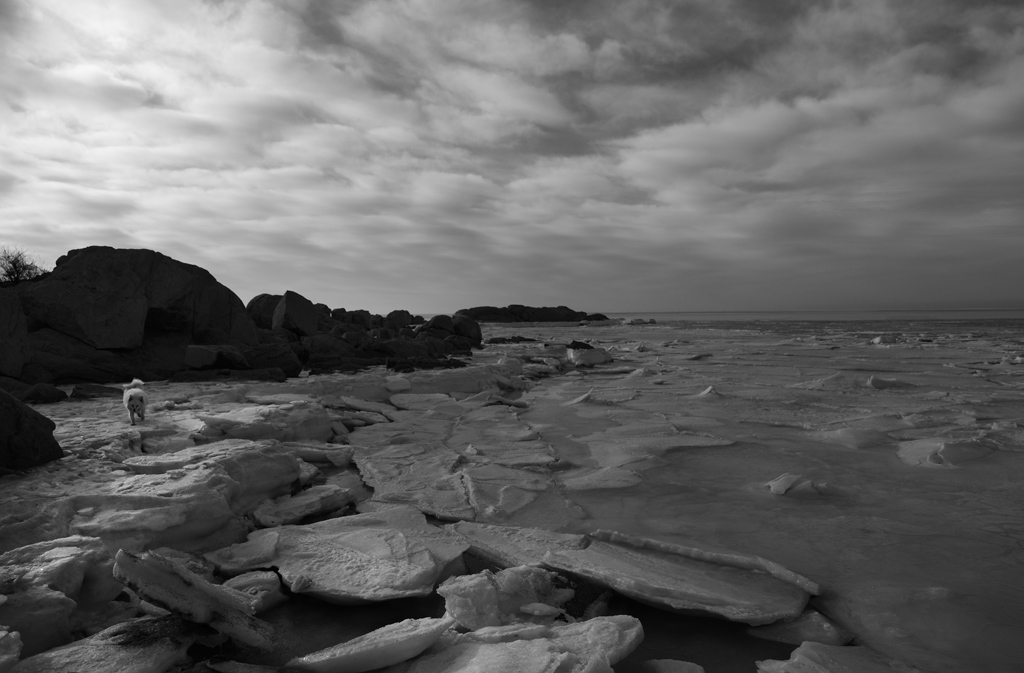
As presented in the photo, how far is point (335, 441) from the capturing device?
17.9ft

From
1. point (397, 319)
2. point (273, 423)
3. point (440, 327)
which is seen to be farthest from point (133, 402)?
point (397, 319)

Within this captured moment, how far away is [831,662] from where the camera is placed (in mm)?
1976

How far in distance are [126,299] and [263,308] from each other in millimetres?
7526

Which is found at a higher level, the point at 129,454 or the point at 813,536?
the point at 129,454

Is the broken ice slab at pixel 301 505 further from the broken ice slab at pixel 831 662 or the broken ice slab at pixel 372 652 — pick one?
the broken ice slab at pixel 831 662

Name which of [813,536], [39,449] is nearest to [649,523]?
[813,536]

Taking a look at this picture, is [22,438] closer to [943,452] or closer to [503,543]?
[503,543]

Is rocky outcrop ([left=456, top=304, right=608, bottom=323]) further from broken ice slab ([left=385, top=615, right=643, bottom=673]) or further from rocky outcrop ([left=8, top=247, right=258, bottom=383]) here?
broken ice slab ([left=385, top=615, right=643, bottom=673])

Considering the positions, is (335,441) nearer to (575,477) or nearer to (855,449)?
(575,477)

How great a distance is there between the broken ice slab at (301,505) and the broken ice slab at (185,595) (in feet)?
4.22

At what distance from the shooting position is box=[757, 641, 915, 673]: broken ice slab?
1.94m

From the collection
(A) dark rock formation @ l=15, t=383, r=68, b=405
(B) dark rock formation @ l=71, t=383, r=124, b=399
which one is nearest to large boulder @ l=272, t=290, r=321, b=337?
(B) dark rock formation @ l=71, t=383, r=124, b=399

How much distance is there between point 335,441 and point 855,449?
5.01 m

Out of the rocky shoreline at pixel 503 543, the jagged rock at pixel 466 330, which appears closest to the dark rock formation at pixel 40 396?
the rocky shoreline at pixel 503 543
